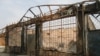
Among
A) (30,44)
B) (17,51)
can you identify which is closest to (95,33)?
(30,44)

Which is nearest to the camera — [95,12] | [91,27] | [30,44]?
[95,12]

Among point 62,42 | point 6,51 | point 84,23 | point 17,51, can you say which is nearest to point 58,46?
point 62,42

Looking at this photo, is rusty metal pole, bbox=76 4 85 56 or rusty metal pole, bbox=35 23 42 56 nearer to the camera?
rusty metal pole, bbox=76 4 85 56

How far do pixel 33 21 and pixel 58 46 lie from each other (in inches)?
171

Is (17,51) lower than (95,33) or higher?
lower

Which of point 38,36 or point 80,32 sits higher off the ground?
point 80,32

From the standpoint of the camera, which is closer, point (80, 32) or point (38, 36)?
point (80, 32)

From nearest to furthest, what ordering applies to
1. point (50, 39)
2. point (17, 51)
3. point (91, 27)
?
point (91, 27) → point (50, 39) → point (17, 51)

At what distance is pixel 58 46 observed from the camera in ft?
71.9

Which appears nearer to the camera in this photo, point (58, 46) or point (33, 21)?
point (58, 46)

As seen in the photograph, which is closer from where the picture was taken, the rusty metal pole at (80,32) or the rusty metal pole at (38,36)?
the rusty metal pole at (80,32)

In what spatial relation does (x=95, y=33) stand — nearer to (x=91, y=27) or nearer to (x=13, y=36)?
(x=91, y=27)

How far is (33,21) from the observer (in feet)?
80.6

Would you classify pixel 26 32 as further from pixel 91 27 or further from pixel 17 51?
pixel 91 27
